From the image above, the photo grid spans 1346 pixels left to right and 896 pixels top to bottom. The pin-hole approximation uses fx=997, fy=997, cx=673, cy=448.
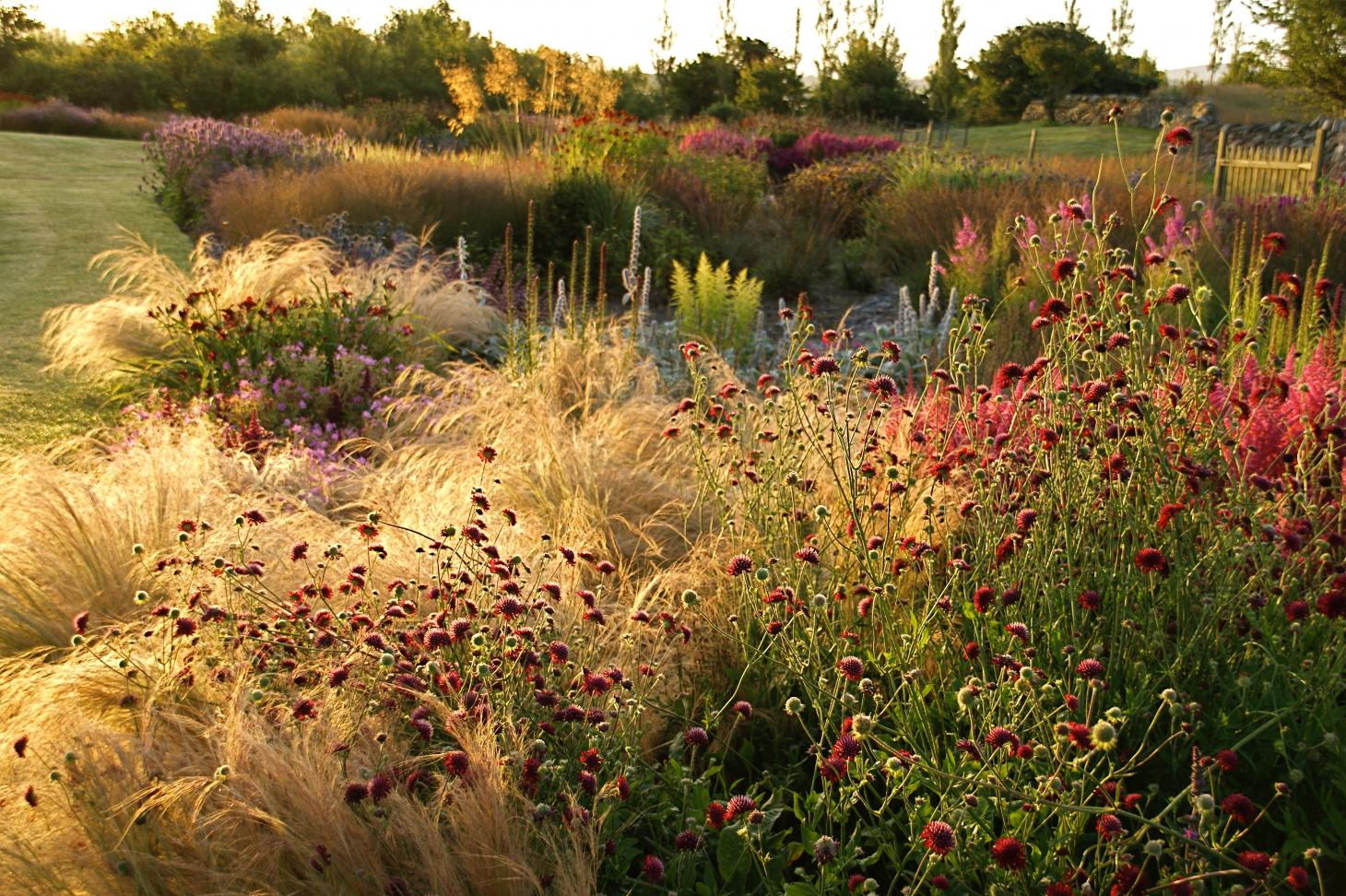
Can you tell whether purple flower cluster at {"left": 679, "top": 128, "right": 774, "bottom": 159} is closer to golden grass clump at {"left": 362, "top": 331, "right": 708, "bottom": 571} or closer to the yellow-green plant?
the yellow-green plant

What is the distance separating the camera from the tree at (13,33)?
95.2ft

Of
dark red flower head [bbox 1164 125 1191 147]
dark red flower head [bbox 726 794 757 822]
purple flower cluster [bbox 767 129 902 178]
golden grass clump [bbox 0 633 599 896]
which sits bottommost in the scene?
golden grass clump [bbox 0 633 599 896]

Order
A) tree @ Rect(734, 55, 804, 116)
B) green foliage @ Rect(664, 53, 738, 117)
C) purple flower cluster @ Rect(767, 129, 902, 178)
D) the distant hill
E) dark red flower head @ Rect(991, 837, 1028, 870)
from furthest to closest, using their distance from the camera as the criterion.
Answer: the distant hill → green foliage @ Rect(664, 53, 738, 117) → tree @ Rect(734, 55, 804, 116) → purple flower cluster @ Rect(767, 129, 902, 178) → dark red flower head @ Rect(991, 837, 1028, 870)

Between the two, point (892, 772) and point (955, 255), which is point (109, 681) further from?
point (955, 255)

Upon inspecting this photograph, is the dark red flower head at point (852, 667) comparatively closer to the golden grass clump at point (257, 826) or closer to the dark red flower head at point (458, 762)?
the golden grass clump at point (257, 826)

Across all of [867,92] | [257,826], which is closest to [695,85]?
[867,92]

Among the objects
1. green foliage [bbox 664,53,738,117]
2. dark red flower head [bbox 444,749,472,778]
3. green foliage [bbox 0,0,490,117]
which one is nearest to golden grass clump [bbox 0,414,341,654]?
dark red flower head [bbox 444,749,472,778]

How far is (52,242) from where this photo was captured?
1066cm

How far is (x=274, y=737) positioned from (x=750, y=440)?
2279 millimetres

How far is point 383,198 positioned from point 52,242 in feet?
13.3

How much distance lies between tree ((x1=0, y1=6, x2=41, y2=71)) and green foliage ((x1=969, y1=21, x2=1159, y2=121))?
31238 mm

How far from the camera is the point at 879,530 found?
329 cm

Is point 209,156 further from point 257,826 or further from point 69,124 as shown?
point 69,124

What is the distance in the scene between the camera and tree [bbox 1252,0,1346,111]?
28558mm
